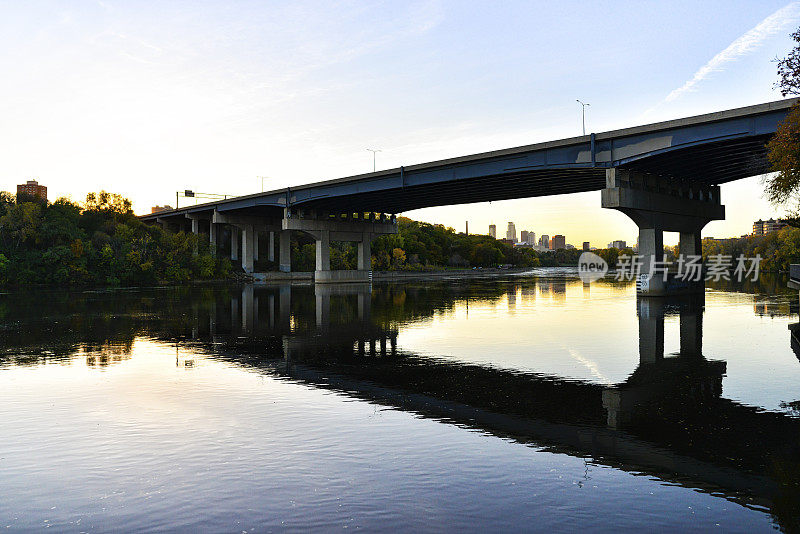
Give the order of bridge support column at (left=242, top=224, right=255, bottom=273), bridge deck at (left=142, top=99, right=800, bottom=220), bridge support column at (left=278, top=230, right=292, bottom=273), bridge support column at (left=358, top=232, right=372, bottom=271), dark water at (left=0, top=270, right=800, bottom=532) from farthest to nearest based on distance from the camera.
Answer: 1. bridge support column at (left=278, top=230, right=292, bottom=273)
2. bridge support column at (left=242, top=224, right=255, bottom=273)
3. bridge support column at (left=358, top=232, right=372, bottom=271)
4. bridge deck at (left=142, top=99, right=800, bottom=220)
5. dark water at (left=0, top=270, right=800, bottom=532)

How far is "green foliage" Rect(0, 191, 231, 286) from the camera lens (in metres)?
82.2

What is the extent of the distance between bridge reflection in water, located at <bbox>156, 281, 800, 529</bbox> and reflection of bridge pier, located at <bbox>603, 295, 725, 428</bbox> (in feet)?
0.10

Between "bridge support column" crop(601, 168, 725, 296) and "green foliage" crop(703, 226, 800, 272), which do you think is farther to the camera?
"green foliage" crop(703, 226, 800, 272)

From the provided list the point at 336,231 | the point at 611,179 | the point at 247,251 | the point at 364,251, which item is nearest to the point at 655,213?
the point at 611,179

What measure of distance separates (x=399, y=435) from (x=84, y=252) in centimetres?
9006

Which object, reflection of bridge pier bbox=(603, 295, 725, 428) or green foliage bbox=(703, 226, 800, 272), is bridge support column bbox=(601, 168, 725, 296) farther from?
green foliage bbox=(703, 226, 800, 272)

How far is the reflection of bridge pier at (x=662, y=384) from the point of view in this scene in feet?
44.0

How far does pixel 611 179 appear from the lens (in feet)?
165

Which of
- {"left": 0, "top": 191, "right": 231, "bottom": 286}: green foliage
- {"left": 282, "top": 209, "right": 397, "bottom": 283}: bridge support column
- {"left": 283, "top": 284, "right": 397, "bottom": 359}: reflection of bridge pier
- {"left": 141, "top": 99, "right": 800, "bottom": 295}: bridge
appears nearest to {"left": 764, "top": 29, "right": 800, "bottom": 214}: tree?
{"left": 141, "top": 99, "right": 800, "bottom": 295}: bridge

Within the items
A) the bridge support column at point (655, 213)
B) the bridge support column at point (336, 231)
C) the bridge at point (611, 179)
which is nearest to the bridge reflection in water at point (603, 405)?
the bridge at point (611, 179)

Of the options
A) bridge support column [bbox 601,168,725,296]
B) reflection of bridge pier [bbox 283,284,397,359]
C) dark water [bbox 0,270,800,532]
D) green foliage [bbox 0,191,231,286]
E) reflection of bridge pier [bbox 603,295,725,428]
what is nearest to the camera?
dark water [bbox 0,270,800,532]

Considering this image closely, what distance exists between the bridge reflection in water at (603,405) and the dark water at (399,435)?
0.06 m

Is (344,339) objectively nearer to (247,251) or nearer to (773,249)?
(247,251)

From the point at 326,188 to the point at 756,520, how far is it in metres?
78.4
